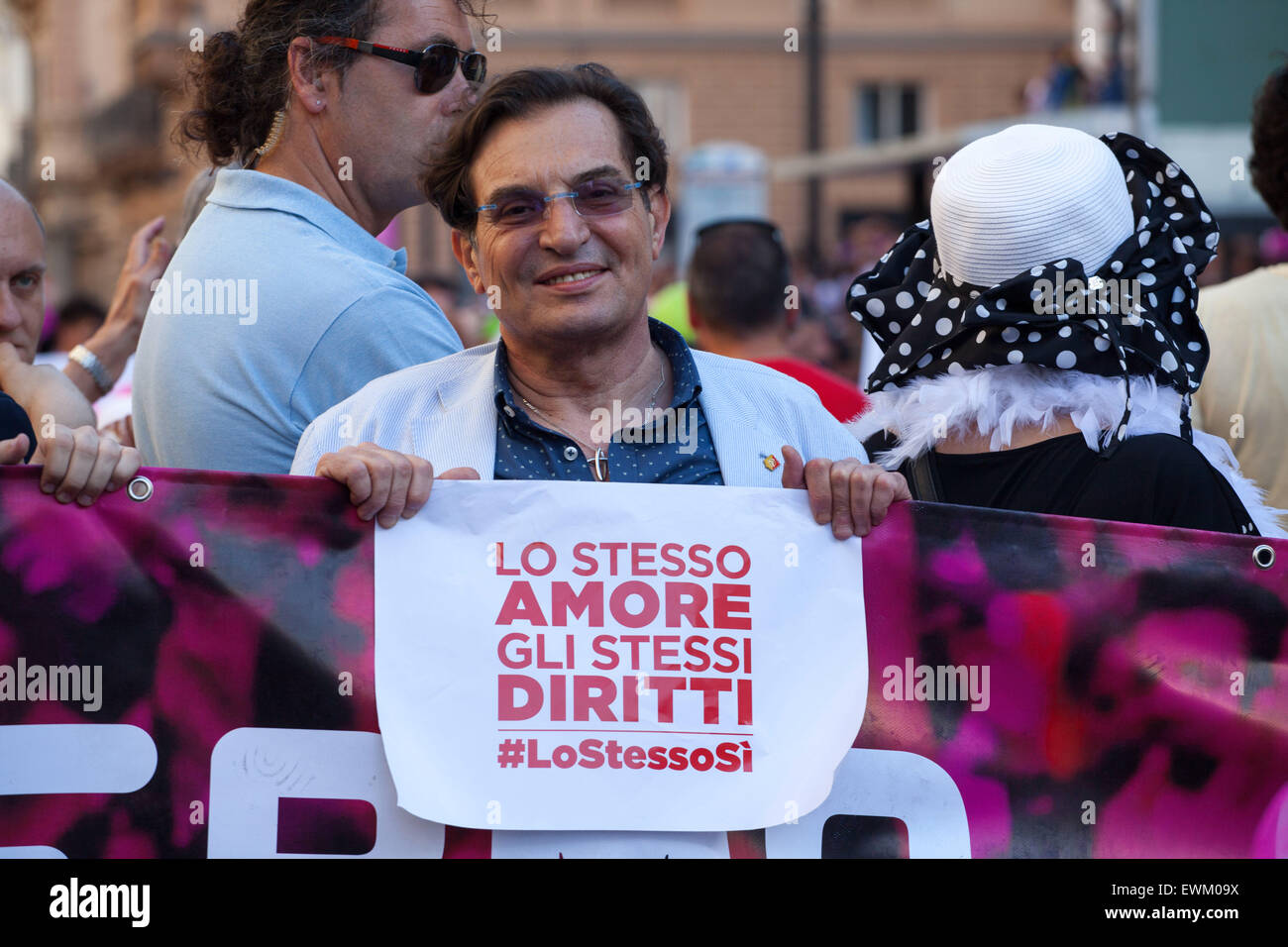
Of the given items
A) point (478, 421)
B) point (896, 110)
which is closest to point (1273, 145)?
point (478, 421)

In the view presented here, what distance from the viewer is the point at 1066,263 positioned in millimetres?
2725

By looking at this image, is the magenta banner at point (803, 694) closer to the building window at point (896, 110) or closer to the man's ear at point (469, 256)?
the man's ear at point (469, 256)

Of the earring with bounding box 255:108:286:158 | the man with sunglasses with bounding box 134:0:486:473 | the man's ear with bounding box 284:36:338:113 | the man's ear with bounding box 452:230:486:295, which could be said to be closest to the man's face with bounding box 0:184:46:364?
the man with sunglasses with bounding box 134:0:486:473

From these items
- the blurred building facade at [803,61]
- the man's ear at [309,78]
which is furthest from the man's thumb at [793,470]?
the blurred building facade at [803,61]

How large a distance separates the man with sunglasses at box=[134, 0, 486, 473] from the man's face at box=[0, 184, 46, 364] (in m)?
0.26

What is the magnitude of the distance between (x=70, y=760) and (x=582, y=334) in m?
1.09

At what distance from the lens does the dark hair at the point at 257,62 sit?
10.7ft

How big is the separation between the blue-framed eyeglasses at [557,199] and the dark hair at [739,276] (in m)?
3.05

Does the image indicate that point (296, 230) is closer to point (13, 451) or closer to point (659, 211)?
point (659, 211)

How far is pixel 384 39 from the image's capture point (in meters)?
3.27

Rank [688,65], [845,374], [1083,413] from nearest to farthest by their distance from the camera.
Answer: [1083,413]
[845,374]
[688,65]
